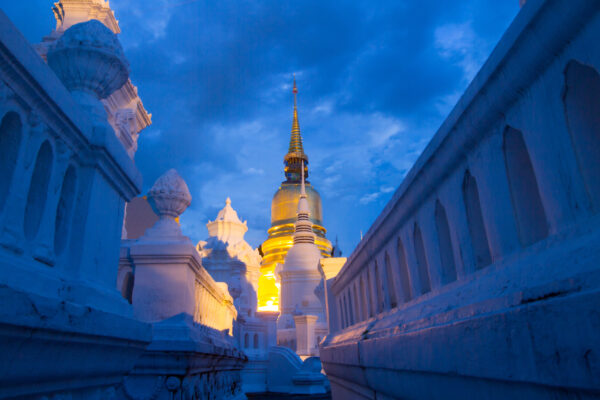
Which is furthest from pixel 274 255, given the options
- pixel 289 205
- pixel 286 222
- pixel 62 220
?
pixel 62 220

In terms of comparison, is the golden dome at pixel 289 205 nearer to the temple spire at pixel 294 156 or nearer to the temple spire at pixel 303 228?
the temple spire at pixel 294 156

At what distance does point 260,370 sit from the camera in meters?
19.7

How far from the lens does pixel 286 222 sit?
48688 mm

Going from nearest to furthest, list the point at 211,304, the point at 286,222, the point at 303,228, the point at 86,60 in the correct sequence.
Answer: the point at 86,60 → the point at 211,304 → the point at 303,228 → the point at 286,222

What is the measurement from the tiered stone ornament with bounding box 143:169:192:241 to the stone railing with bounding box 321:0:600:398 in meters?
3.38

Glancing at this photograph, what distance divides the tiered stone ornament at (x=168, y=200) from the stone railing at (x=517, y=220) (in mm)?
3375

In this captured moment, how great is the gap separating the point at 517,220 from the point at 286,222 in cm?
4697

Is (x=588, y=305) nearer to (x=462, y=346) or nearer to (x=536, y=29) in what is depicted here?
(x=462, y=346)

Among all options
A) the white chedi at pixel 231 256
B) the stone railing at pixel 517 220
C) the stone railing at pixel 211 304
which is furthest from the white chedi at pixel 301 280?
the stone railing at pixel 517 220

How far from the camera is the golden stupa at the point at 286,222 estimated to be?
1612 inches

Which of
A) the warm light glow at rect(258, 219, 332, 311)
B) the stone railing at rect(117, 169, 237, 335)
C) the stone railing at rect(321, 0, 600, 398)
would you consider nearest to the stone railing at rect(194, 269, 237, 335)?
the stone railing at rect(117, 169, 237, 335)

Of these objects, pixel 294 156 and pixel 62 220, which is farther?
pixel 294 156

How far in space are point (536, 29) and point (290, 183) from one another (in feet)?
169

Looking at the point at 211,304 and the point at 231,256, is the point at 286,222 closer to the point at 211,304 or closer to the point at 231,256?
the point at 231,256
